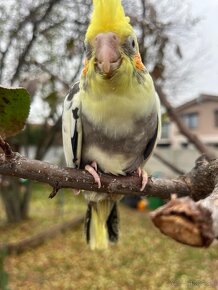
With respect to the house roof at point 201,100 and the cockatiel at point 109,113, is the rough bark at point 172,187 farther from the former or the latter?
the house roof at point 201,100

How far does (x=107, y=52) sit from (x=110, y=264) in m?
2.57

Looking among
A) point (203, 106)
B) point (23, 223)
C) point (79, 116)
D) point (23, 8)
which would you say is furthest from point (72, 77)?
point (203, 106)

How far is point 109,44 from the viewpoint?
0.67 metres

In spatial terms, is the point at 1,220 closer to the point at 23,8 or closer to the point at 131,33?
the point at 23,8

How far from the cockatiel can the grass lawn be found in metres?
1.15

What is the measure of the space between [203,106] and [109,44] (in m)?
14.0

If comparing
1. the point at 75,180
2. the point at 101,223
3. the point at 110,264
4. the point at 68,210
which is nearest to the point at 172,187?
the point at 75,180

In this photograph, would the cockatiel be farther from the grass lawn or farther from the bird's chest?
the grass lawn

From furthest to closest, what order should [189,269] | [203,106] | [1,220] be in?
1. [203,106]
2. [1,220]
3. [189,269]

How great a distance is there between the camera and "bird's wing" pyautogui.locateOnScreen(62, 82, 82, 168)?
0.94 m

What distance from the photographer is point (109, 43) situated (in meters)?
0.67

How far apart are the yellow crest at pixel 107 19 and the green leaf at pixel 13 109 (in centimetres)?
24

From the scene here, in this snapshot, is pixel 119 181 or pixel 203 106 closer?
pixel 119 181

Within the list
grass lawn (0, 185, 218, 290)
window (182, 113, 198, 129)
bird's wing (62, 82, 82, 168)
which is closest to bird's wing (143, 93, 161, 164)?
bird's wing (62, 82, 82, 168)
